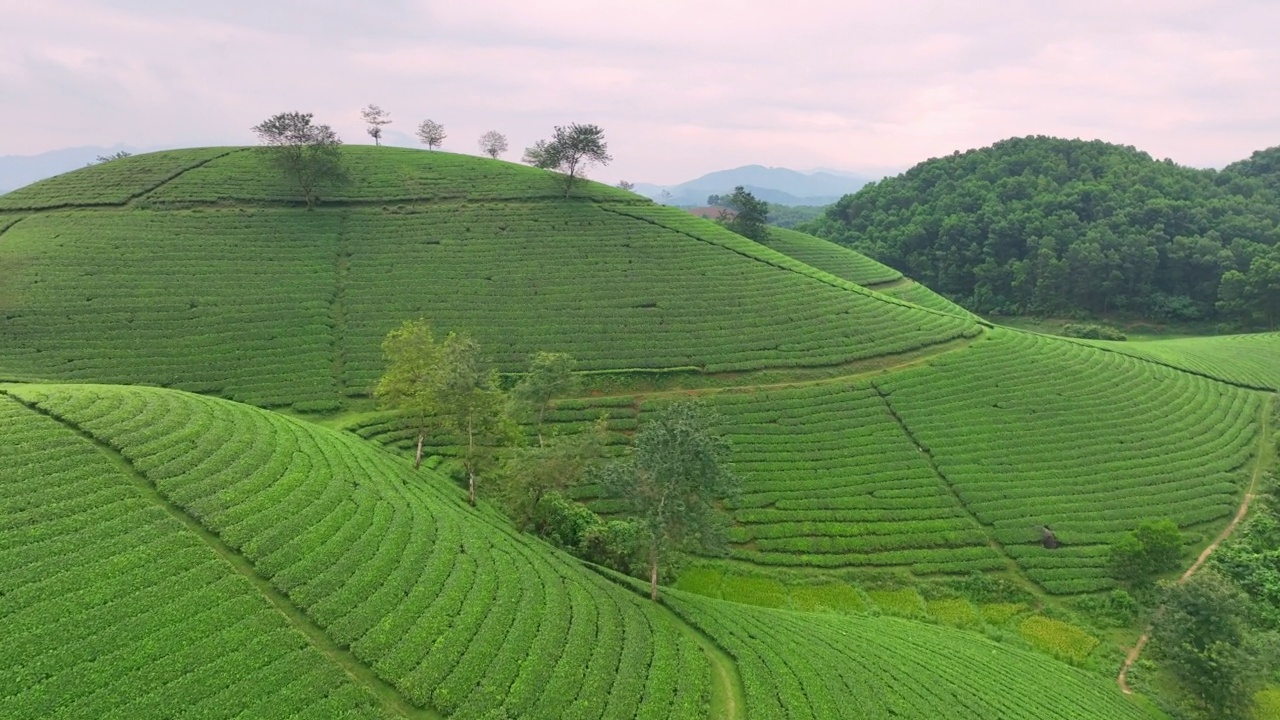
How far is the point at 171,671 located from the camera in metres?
15.1

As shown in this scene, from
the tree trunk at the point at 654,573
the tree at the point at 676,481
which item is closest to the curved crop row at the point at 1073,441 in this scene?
the tree at the point at 676,481

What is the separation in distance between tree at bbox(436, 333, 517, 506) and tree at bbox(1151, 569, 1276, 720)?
104 feet

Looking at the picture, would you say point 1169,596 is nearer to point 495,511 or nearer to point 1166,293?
point 495,511

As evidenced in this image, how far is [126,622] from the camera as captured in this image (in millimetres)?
16016

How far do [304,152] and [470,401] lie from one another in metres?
53.2

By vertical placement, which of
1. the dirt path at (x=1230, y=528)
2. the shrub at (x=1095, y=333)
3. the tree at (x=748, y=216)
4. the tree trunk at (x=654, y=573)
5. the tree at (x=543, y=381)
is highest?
the tree at (x=748, y=216)

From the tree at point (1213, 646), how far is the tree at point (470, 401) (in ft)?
104

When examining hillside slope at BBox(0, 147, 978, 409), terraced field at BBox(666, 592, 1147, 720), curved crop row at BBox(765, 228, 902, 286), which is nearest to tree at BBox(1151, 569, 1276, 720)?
terraced field at BBox(666, 592, 1147, 720)

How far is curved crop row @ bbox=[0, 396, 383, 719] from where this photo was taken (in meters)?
14.3

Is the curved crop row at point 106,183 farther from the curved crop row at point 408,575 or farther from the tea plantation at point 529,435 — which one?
the curved crop row at point 408,575

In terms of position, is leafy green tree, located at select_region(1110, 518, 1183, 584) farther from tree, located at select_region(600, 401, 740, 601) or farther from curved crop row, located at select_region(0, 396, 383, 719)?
curved crop row, located at select_region(0, 396, 383, 719)

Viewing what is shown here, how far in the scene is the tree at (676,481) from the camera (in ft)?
76.0

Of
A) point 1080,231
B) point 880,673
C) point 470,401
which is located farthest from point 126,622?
point 1080,231

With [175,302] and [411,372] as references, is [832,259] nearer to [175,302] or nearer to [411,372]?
[411,372]
